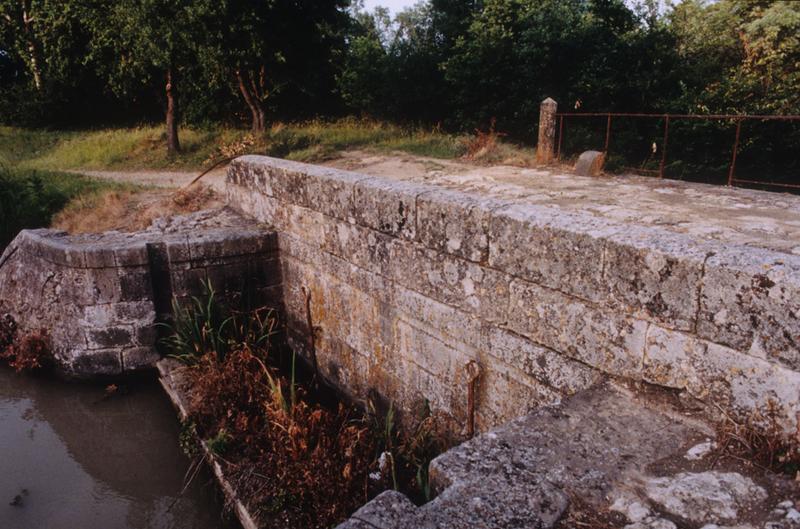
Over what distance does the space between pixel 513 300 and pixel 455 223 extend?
661mm

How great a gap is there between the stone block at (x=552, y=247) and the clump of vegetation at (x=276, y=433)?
1411mm

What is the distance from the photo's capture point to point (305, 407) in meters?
4.84

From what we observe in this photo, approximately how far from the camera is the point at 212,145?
17.3 m

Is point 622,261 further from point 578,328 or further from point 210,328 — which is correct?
point 210,328

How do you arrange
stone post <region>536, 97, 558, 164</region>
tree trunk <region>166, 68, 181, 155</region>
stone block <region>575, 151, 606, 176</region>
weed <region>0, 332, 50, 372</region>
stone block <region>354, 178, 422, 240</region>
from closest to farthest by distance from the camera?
1. stone block <region>354, 178, 422, 240</region>
2. weed <region>0, 332, 50, 372</region>
3. stone block <region>575, 151, 606, 176</region>
4. stone post <region>536, 97, 558, 164</region>
5. tree trunk <region>166, 68, 181, 155</region>

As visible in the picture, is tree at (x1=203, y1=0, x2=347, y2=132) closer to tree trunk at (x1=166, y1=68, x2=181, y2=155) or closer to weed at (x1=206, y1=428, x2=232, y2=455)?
tree trunk at (x1=166, y1=68, x2=181, y2=155)

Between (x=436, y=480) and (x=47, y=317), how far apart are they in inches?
229

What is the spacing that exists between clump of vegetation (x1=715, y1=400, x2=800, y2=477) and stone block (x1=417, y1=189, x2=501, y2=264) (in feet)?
5.42

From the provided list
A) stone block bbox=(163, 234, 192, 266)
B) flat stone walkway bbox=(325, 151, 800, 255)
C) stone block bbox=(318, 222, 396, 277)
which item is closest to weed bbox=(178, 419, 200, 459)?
stone block bbox=(163, 234, 192, 266)

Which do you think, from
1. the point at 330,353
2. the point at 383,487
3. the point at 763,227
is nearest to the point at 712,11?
the point at 763,227

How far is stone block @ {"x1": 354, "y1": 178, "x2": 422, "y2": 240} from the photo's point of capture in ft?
13.9

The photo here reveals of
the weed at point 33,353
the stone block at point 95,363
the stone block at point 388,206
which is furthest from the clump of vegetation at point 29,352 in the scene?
the stone block at point 388,206

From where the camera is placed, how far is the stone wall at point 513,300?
2.43 metres

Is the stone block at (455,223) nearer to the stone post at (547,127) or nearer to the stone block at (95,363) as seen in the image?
the stone block at (95,363)
